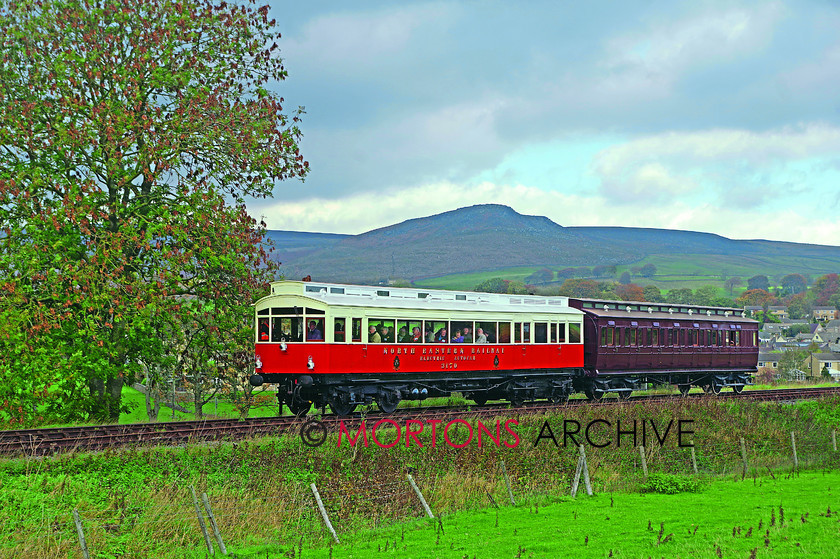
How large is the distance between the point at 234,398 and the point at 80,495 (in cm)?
1450

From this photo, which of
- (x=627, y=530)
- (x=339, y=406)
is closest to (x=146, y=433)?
(x=339, y=406)

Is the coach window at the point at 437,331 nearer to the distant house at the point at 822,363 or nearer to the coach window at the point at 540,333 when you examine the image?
the coach window at the point at 540,333

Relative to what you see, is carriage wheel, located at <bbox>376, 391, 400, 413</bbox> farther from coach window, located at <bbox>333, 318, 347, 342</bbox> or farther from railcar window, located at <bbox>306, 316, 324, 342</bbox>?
railcar window, located at <bbox>306, 316, 324, 342</bbox>

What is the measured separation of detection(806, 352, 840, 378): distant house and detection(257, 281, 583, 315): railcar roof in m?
133

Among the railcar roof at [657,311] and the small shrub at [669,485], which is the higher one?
the railcar roof at [657,311]

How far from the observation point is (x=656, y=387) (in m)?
39.5

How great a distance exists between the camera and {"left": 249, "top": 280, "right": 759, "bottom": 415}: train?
23.9m

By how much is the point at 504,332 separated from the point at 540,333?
7.21 ft

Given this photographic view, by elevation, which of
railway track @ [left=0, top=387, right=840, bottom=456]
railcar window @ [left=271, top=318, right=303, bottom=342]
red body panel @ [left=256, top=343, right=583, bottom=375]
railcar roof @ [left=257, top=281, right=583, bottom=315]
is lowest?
railway track @ [left=0, top=387, right=840, bottom=456]

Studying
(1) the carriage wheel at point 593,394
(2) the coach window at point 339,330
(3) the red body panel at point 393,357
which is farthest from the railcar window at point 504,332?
(2) the coach window at point 339,330

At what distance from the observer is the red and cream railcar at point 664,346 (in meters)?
33.1

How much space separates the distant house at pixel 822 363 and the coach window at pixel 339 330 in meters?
141

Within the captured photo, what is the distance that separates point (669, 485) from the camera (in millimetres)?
19781

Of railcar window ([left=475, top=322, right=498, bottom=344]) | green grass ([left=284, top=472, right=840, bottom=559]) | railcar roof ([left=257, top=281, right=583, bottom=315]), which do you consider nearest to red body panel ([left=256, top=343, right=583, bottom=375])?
railcar window ([left=475, top=322, right=498, bottom=344])
